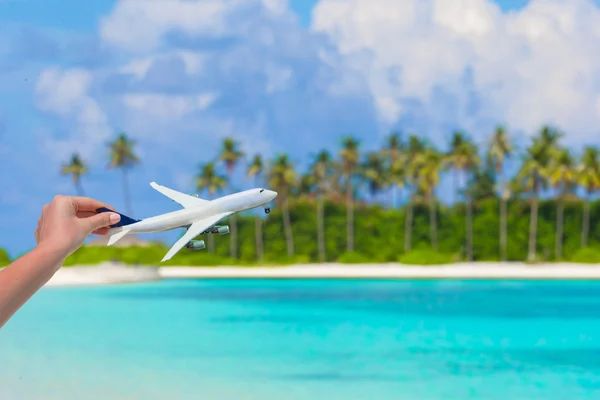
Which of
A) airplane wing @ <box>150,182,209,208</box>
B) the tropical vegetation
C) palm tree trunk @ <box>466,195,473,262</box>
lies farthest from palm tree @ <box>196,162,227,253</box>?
airplane wing @ <box>150,182,209,208</box>

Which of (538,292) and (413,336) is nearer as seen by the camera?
(413,336)

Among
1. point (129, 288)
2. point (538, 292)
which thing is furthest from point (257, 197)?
point (129, 288)

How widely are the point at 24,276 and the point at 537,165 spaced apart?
80081 mm

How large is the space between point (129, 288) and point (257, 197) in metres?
57.3

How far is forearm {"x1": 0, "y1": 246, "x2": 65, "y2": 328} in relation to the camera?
1.68 metres

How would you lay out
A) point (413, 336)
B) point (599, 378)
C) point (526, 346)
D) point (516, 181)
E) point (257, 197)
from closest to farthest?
point (257, 197)
point (599, 378)
point (526, 346)
point (413, 336)
point (516, 181)

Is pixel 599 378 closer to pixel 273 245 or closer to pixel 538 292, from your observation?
pixel 538 292

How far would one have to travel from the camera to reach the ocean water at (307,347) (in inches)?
811

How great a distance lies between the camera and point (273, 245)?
275 ft

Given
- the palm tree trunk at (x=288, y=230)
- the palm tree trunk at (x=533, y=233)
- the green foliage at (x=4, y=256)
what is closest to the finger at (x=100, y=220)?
the green foliage at (x=4, y=256)

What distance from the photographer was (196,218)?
3.56 m

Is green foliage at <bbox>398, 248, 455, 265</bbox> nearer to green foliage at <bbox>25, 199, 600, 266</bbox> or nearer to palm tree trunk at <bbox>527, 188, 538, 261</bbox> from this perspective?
green foliage at <bbox>25, 199, 600, 266</bbox>

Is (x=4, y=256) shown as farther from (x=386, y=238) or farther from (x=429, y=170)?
(x=429, y=170)

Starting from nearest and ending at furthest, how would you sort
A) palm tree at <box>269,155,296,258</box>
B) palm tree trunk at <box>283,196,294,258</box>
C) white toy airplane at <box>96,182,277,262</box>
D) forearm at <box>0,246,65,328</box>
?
forearm at <box>0,246,65,328</box> < white toy airplane at <box>96,182,277,262</box> < palm tree trunk at <box>283,196,294,258</box> < palm tree at <box>269,155,296,258</box>
